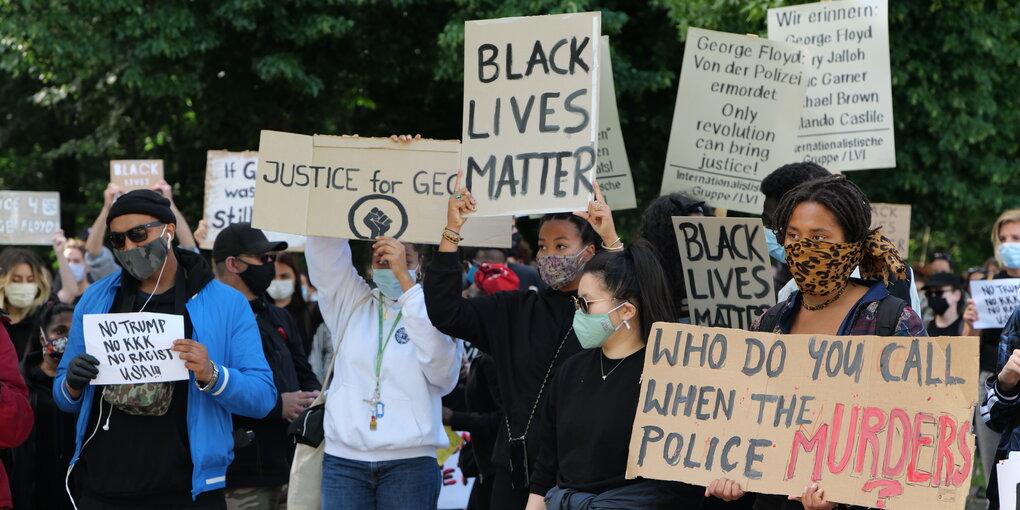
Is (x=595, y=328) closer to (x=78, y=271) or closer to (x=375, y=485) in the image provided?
(x=375, y=485)

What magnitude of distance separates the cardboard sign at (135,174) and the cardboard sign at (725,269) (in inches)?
223

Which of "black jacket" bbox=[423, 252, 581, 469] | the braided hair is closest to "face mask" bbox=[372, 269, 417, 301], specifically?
"black jacket" bbox=[423, 252, 581, 469]

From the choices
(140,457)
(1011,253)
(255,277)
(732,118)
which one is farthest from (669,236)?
(1011,253)

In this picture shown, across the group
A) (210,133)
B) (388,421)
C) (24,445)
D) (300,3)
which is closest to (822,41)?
(388,421)

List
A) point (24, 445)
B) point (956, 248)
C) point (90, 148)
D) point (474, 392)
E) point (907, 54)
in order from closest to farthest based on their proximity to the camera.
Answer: point (474, 392), point (24, 445), point (907, 54), point (90, 148), point (956, 248)

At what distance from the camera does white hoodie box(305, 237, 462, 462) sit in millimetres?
5598

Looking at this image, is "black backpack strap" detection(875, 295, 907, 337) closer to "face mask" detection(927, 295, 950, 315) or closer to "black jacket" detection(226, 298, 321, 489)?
"black jacket" detection(226, 298, 321, 489)

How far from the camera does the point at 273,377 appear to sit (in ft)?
19.8

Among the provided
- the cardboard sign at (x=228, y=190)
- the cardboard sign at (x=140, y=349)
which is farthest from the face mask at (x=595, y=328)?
the cardboard sign at (x=228, y=190)

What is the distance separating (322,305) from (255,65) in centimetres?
1074

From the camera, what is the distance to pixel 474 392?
646 cm

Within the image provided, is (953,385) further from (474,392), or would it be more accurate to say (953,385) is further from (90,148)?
(90,148)

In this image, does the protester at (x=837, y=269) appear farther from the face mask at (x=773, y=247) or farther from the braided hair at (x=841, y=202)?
the face mask at (x=773, y=247)

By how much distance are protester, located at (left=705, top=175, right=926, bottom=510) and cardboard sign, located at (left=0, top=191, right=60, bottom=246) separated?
9.42 m
